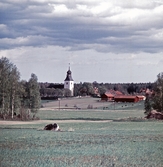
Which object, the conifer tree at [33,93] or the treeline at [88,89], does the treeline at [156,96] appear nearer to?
the treeline at [88,89]

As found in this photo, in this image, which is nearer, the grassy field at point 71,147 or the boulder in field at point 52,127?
the grassy field at point 71,147

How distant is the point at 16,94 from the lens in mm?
9250

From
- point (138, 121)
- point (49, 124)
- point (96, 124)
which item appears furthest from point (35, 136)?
point (138, 121)

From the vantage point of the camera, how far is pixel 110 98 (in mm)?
9273

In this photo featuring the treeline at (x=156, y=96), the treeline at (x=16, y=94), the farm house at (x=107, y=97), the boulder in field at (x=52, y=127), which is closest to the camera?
the treeline at (x=16, y=94)

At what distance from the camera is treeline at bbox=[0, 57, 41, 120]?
28.0 feet

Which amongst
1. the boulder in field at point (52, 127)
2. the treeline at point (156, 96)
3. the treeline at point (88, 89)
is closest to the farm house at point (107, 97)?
the treeline at point (88, 89)

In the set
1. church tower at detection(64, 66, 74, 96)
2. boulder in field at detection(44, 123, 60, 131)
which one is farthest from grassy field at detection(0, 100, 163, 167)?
church tower at detection(64, 66, 74, 96)

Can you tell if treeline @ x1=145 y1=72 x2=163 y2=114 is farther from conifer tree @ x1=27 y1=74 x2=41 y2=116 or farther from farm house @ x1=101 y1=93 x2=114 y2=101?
conifer tree @ x1=27 y1=74 x2=41 y2=116

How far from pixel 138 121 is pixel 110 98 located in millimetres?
5194

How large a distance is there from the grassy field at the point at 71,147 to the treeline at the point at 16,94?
1.03 ft

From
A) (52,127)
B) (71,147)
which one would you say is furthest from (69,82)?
(52,127)

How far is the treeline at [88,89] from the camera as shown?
8.45 metres

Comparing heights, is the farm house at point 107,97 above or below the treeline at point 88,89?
below
